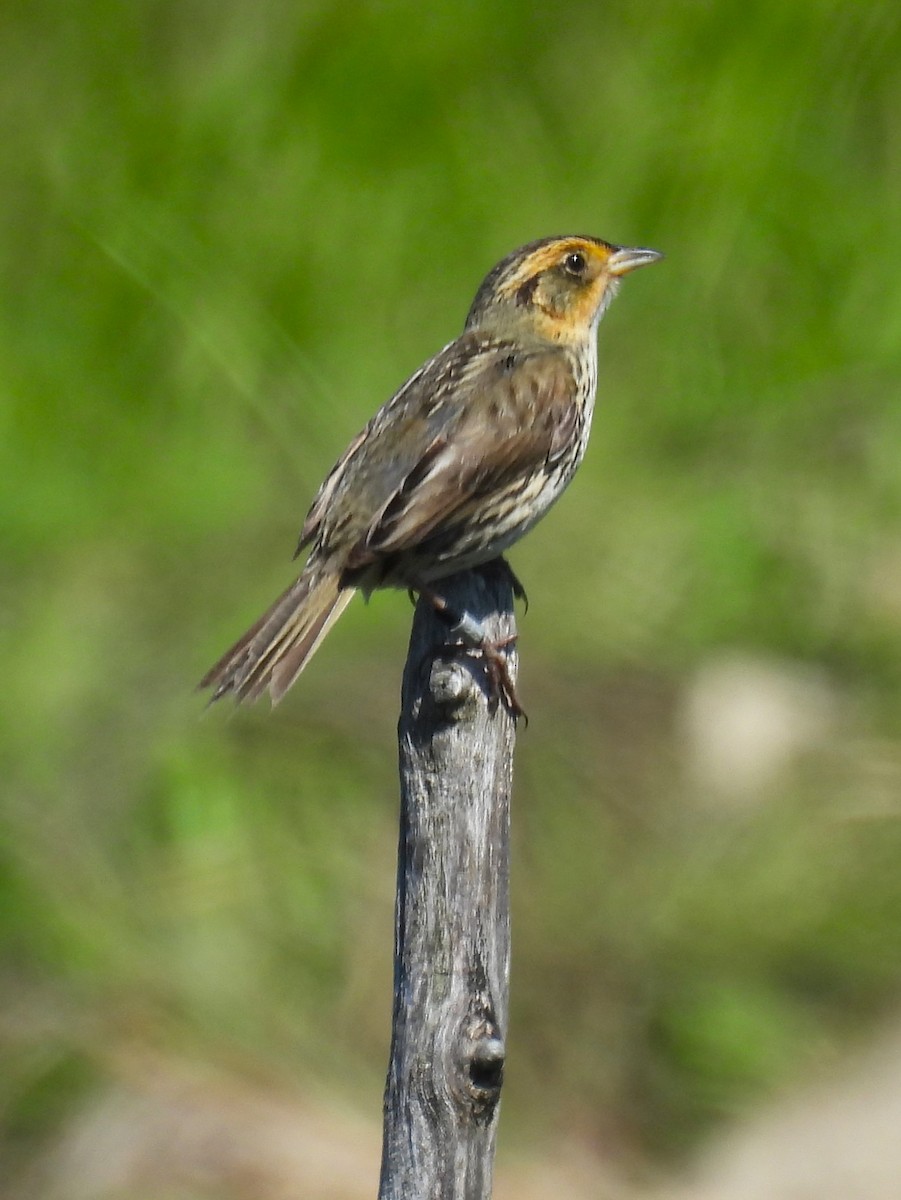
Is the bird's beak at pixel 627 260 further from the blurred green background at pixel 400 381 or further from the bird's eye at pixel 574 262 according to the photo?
the blurred green background at pixel 400 381

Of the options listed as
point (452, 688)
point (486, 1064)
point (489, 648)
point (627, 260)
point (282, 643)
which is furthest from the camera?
point (627, 260)

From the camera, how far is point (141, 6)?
842 cm

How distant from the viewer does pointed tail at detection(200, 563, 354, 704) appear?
152 inches

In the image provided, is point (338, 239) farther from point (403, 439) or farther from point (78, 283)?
point (403, 439)

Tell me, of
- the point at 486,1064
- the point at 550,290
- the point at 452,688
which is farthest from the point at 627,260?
the point at 486,1064

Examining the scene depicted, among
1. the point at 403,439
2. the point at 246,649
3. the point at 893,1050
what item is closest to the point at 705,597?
the point at 893,1050

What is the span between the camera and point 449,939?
3.53 m

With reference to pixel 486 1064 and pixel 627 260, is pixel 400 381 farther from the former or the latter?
pixel 486 1064

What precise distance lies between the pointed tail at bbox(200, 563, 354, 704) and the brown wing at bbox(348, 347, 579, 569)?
0.11 metres

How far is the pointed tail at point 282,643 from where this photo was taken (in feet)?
12.6

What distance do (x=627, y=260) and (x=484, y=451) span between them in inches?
45.7

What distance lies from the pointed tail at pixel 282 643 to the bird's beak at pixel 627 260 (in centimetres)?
154

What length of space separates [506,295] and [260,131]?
3.66 meters

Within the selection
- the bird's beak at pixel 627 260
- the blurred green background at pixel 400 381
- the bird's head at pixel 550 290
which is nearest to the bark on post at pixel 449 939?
the bird's head at pixel 550 290
